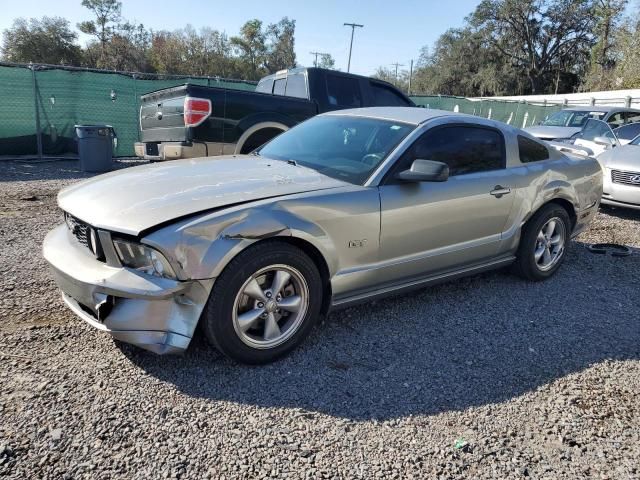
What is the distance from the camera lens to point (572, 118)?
11.8 meters

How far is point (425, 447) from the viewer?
7.57ft

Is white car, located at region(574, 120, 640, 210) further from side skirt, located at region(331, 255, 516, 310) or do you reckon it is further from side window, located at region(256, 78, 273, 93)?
side window, located at region(256, 78, 273, 93)

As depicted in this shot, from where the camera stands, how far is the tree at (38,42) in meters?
49.3

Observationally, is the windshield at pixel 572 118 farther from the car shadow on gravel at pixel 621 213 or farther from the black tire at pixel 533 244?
the black tire at pixel 533 244

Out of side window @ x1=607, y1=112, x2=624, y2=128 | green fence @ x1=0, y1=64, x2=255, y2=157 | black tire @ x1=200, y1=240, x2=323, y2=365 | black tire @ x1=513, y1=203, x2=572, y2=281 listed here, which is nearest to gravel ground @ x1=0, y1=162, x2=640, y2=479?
black tire @ x1=200, y1=240, x2=323, y2=365

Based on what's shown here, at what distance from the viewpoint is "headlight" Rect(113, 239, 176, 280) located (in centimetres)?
251

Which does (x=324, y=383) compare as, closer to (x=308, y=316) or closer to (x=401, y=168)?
(x=308, y=316)

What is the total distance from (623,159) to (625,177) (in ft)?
1.29

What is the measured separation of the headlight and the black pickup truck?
3.94 m

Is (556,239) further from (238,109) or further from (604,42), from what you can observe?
(604,42)

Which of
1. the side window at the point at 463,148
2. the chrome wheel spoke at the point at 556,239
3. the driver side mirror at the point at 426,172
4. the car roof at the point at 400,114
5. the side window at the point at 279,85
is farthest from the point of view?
the side window at the point at 279,85

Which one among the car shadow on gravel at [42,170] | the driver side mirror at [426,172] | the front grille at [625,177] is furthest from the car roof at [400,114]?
the car shadow on gravel at [42,170]

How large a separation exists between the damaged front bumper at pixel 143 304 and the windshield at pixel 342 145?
4.63 ft

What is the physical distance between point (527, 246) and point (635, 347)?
1.26 metres
